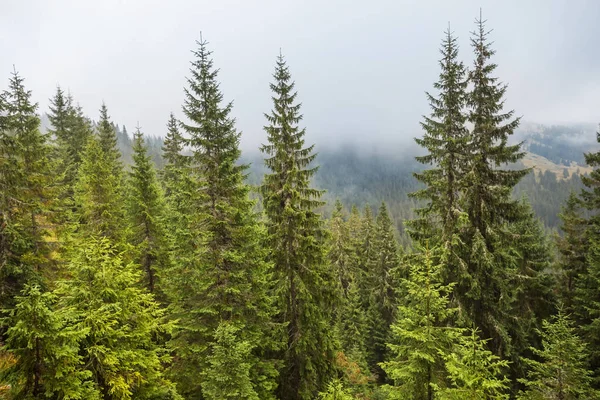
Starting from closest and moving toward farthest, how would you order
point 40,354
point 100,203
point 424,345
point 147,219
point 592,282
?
point 40,354 → point 424,345 → point 592,282 → point 100,203 → point 147,219

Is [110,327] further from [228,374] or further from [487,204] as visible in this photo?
[487,204]

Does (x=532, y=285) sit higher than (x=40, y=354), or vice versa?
(x=40, y=354)

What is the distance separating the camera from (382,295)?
38.8 metres

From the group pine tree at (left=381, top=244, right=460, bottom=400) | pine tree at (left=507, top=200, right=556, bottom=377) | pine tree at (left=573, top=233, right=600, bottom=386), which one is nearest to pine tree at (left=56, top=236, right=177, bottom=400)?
pine tree at (left=381, top=244, right=460, bottom=400)

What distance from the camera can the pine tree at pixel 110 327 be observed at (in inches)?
297

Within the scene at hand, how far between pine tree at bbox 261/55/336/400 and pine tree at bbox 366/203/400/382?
75.3ft

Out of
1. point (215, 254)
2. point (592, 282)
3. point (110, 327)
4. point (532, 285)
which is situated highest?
point (215, 254)

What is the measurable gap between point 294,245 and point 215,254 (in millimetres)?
4016

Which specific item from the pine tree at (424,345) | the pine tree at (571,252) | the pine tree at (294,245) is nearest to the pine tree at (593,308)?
the pine tree at (571,252)

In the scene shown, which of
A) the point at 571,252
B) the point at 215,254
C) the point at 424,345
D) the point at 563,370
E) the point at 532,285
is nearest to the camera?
the point at 424,345

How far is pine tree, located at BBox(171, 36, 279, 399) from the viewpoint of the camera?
46.6ft

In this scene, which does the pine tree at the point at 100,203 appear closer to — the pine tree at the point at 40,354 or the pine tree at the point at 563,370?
the pine tree at the point at 40,354

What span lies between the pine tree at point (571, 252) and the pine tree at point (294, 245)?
21.0 meters

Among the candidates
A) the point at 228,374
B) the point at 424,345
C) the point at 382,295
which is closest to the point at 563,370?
the point at 424,345
